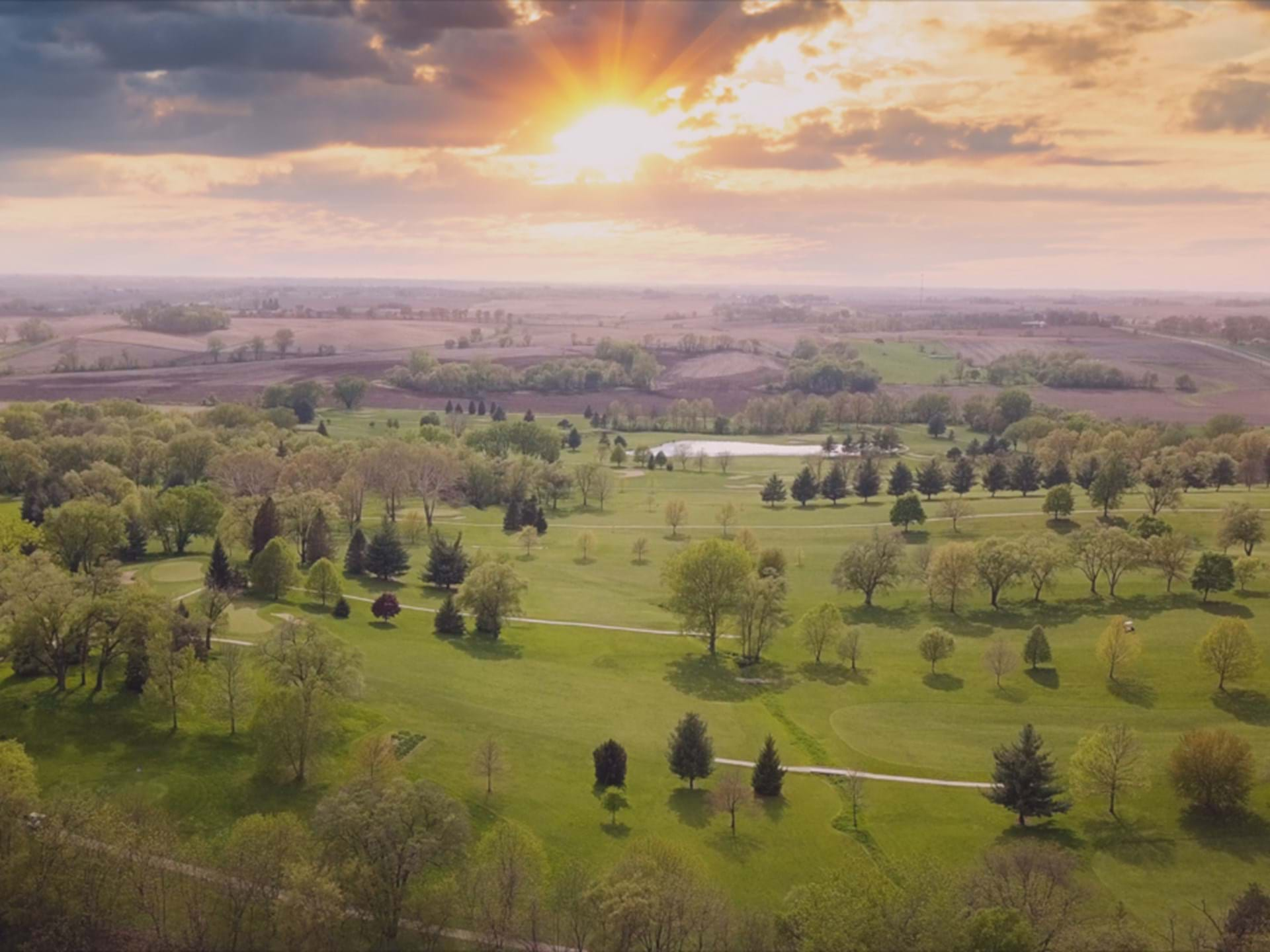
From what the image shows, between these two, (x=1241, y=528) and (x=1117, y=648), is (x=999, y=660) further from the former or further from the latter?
(x=1241, y=528)

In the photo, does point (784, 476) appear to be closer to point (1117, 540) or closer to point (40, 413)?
point (1117, 540)

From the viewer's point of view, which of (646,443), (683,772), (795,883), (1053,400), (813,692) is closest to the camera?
(795,883)

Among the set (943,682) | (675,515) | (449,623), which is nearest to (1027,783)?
(943,682)

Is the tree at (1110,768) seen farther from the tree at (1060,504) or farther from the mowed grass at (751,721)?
the tree at (1060,504)

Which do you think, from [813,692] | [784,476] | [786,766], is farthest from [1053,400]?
[786,766]

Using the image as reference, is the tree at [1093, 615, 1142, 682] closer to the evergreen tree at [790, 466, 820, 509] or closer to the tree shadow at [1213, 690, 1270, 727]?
the tree shadow at [1213, 690, 1270, 727]

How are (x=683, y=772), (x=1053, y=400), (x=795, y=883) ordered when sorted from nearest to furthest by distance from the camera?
1. (x=795, y=883)
2. (x=683, y=772)
3. (x=1053, y=400)
